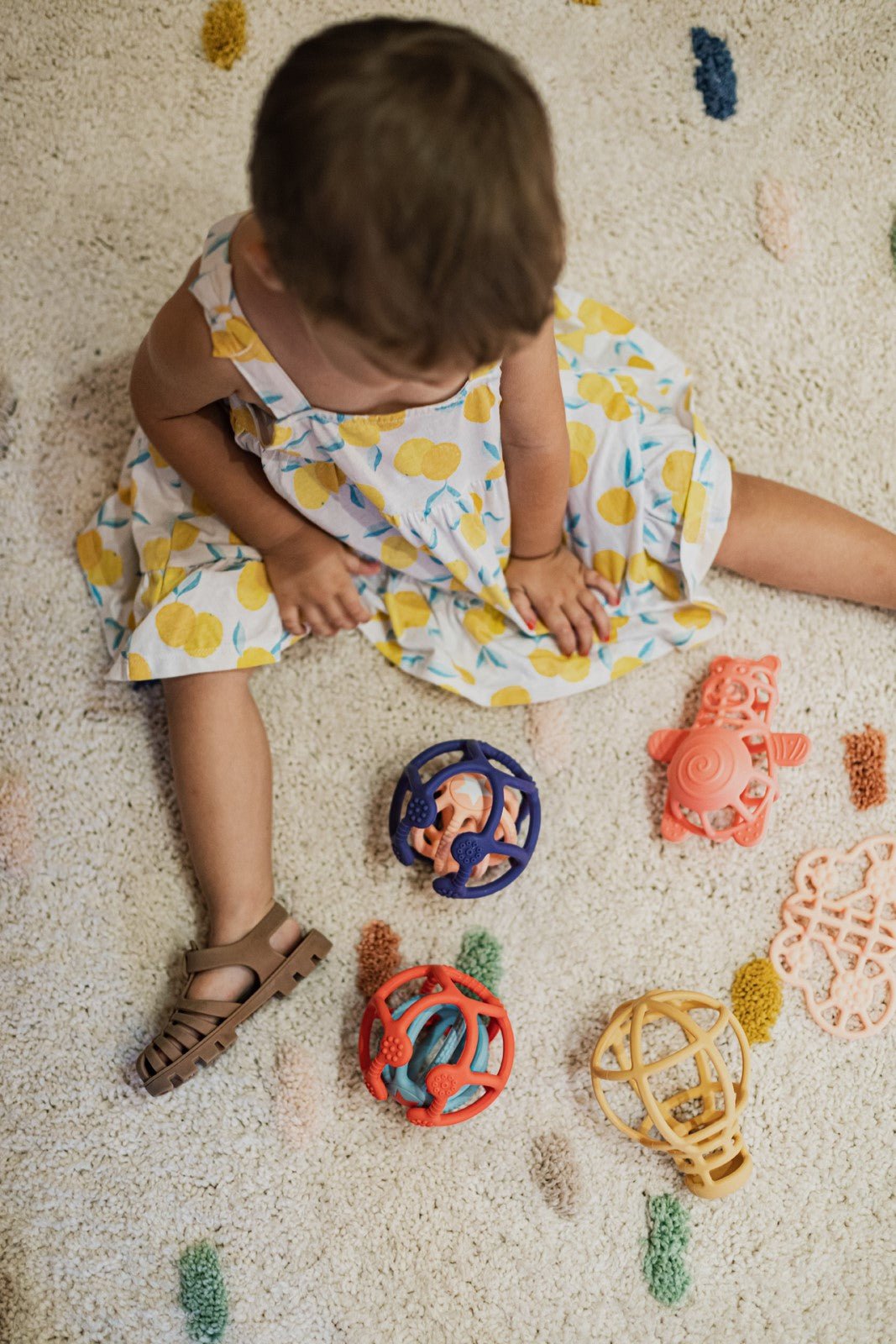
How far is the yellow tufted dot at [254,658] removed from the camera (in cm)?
81

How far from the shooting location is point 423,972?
2.64 ft

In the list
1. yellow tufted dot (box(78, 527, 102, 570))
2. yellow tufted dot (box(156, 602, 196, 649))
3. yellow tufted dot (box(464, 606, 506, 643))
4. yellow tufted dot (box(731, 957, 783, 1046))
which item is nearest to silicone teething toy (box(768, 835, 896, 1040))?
yellow tufted dot (box(731, 957, 783, 1046))

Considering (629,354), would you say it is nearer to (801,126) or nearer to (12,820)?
(801,126)

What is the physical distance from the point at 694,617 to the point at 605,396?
188 mm

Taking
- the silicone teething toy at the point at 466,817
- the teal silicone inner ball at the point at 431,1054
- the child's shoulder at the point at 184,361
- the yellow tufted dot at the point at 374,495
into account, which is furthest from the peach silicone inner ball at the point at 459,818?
the child's shoulder at the point at 184,361

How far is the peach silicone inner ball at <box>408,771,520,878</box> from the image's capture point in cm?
80

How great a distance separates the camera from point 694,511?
2.65ft

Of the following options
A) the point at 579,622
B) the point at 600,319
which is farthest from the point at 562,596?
the point at 600,319

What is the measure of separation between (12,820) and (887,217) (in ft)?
2.98

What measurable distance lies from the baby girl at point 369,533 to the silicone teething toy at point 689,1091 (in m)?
0.24

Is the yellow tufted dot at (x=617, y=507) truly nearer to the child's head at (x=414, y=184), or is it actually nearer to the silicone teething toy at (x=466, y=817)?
the silicone teething toy at (x=466, y=817)

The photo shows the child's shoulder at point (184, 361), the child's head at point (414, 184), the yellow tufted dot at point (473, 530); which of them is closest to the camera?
the child's head at point (414, 184)

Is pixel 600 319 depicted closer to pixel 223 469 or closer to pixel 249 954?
pixel 223 469

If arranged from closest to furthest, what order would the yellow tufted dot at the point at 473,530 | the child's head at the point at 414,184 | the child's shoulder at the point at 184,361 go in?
1. the child's head at the point at 414,184
2. the child's shoulder at the point at 184,361
3. the yellow tufted dot at the point at 473,530
